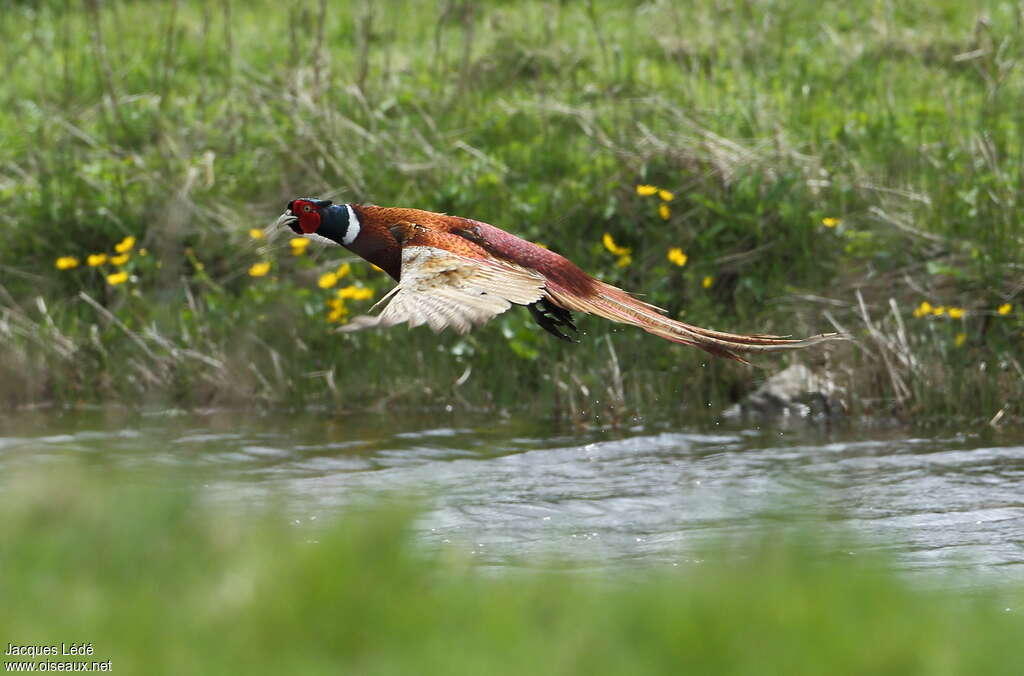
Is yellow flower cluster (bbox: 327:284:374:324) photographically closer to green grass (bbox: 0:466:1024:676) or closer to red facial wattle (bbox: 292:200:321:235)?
red facial wattle (bbox: 292:200:321:235)

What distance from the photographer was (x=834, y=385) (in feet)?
25.2

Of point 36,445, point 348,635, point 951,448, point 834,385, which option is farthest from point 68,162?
point 348,635

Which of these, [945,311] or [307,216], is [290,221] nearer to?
[307,216]

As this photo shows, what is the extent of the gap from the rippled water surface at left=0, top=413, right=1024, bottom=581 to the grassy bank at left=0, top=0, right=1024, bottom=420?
384 mm

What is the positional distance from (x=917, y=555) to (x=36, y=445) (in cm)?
438

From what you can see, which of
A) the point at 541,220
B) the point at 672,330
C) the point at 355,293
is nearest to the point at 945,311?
the point at 541,220

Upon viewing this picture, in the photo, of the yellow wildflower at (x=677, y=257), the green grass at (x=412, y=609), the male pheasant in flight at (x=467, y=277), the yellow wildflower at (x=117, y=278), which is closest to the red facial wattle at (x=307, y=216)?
the male pheasant in flight at (x=467, y=277)

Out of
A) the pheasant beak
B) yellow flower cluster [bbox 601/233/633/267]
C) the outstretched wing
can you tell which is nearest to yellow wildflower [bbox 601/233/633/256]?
yellow flower cluster [bbox 601/233/633/267]

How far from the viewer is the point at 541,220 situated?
8305 millimetres

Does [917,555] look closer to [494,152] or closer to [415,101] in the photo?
[494,152]

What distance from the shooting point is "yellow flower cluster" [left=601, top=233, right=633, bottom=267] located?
8016 millimetres

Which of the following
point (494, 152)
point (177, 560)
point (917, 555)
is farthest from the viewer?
point (494, 152)

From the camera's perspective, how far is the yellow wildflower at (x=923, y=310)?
7.51m

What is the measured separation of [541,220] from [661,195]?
69cm
